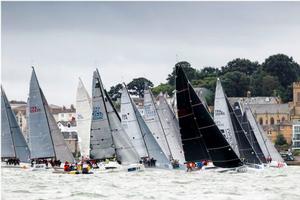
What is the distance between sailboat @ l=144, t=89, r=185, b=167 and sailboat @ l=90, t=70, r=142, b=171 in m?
4.90

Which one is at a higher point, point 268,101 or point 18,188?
point 268,101

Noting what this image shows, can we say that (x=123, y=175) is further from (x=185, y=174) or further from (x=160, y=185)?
(x=160, y=185)

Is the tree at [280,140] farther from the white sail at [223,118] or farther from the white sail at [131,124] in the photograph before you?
the white sail at [131,124]

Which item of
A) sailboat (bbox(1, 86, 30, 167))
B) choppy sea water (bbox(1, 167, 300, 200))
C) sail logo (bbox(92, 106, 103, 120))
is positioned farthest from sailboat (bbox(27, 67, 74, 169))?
choppy sea water (bbox(1, 167, 300, 200))

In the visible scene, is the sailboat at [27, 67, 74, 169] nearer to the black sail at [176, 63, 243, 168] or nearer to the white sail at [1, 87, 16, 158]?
the white sail at [1, 87, 16, 158]

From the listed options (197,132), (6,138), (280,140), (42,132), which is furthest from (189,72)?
(197,132)

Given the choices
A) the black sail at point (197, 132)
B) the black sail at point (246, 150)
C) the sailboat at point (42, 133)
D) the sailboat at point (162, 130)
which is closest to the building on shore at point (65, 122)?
the sailboat at point (162, 130)

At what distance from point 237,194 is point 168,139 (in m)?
25.9

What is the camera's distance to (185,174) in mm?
52219

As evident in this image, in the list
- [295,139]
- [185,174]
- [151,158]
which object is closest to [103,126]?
[151,158]

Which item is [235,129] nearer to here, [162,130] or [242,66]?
[162,130]

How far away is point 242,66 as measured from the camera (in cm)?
17975

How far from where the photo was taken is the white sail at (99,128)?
2249 inches

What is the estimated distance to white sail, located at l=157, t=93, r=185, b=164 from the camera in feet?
204
